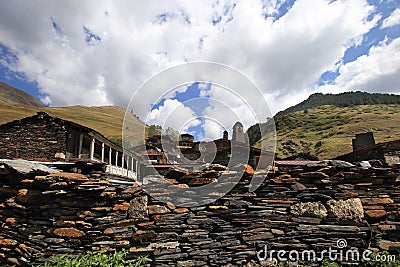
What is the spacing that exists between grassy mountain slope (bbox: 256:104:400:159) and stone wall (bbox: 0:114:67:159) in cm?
3984

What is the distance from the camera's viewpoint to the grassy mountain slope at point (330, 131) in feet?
153

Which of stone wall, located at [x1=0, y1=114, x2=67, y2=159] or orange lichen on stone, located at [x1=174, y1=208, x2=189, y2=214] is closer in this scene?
orange lichen on stone, located at [x1=174, y1=208, x2=189, y2=214]

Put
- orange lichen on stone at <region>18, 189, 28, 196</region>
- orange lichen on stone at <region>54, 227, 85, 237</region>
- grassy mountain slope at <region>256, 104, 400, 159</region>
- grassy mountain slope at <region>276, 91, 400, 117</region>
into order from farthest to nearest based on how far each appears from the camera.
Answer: grassy mountain slope at <region>276, 91, 400, 117</region> → grassy mountain slope at <region>256, 104, 400, 159</region> → orange lichen on stone at <region>18, 189, 28, 196</region> → orange lichen on stone at <region>54, 227, 85, 237</region>

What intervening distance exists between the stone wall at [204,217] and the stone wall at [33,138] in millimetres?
11227

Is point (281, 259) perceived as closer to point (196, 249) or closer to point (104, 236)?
point (196, 249)

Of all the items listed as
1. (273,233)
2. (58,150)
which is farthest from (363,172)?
(58,150)

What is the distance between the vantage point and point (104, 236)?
4.34 metres

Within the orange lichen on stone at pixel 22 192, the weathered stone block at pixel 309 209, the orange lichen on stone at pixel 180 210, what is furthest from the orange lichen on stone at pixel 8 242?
the weathered stone block at pixel 309 209

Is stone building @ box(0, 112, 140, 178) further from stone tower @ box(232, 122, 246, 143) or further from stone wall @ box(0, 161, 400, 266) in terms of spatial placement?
stone wall @ box(0, 161, 400, 266)

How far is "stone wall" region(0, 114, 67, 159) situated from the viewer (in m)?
14.9

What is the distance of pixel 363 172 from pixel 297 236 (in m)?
1.82

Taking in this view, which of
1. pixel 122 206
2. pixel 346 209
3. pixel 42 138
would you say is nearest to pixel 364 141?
pixel 346 209

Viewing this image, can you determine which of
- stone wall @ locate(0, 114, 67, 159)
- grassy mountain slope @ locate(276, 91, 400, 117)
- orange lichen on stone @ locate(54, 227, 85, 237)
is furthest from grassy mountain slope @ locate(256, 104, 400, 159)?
orange lichen on stone @ locate(54, 227, 85, 237)

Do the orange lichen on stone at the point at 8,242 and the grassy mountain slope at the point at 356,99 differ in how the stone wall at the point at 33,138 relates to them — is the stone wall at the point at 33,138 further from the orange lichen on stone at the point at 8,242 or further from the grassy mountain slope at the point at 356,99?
the grassy mountain slope at the point at 356,99
